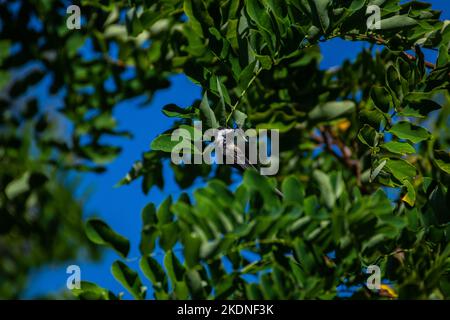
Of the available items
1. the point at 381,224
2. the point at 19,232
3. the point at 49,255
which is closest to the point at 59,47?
the point at 19,232

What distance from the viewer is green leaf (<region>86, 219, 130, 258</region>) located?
0.94 m

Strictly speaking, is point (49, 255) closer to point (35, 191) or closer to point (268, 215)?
point (35, 191)

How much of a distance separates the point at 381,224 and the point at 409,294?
11cm

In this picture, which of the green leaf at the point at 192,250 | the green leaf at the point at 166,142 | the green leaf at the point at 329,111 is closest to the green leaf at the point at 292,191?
the green leaf at the point at 192,250

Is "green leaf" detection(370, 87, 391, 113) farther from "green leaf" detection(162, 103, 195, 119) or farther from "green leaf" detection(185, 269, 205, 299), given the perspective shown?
"green leaf" detection(185, 269, 205, 299)

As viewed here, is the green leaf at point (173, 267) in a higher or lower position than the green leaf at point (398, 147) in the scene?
lower

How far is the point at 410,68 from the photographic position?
3.68ft

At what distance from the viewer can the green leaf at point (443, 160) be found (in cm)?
113

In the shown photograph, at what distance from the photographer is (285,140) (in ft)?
5.32

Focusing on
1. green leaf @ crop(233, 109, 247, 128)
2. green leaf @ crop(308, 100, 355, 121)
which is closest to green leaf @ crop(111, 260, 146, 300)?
green leaf @ crop(233, 109, 247, 128)

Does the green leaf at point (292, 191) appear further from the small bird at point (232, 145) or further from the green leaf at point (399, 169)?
the green leaf at point (399, 169)

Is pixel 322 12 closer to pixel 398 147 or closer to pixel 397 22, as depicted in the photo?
pixel 397 22

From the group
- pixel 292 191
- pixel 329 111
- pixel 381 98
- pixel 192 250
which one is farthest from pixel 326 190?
pixel 329 111

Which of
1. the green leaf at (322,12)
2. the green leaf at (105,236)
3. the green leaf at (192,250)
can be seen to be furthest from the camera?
the green leaf at (322,12)
